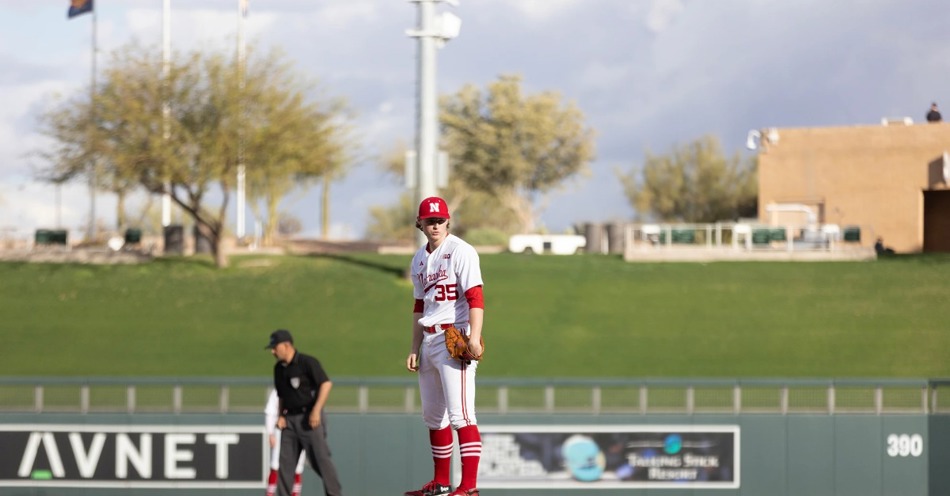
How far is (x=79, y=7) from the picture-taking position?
56531 millimetres

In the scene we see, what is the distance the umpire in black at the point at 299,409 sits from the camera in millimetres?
14164

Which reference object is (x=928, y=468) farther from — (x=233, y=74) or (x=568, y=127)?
(x=568, y=127)

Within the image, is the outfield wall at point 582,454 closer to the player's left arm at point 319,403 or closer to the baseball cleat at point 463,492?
the player's left arm at point 319,403

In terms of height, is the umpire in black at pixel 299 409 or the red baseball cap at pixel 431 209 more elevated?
the red baseball cap at pixel 431 209

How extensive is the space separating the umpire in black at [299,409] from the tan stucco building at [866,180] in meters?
40.6

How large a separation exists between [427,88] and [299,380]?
17973mm

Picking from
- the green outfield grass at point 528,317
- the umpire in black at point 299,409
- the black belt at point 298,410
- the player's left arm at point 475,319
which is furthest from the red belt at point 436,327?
the green outfield grass at point 528,317

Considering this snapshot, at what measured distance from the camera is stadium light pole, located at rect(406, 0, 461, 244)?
29219 mm

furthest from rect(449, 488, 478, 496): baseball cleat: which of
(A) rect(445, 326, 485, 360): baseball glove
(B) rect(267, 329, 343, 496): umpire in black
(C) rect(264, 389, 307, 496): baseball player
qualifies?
(C) rect(264, 389, 307, 496): baseball player

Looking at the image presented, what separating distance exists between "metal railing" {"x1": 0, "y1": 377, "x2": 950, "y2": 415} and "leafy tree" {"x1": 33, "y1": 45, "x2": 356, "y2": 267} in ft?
85.9

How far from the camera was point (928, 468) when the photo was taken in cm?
1892

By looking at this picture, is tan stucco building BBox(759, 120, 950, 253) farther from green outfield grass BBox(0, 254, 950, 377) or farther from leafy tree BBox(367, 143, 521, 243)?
leafy tree BBox(367, 143, 521, 243)

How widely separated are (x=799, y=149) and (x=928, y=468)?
38.6m

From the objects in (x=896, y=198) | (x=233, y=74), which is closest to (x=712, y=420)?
(x=233, y=74)
